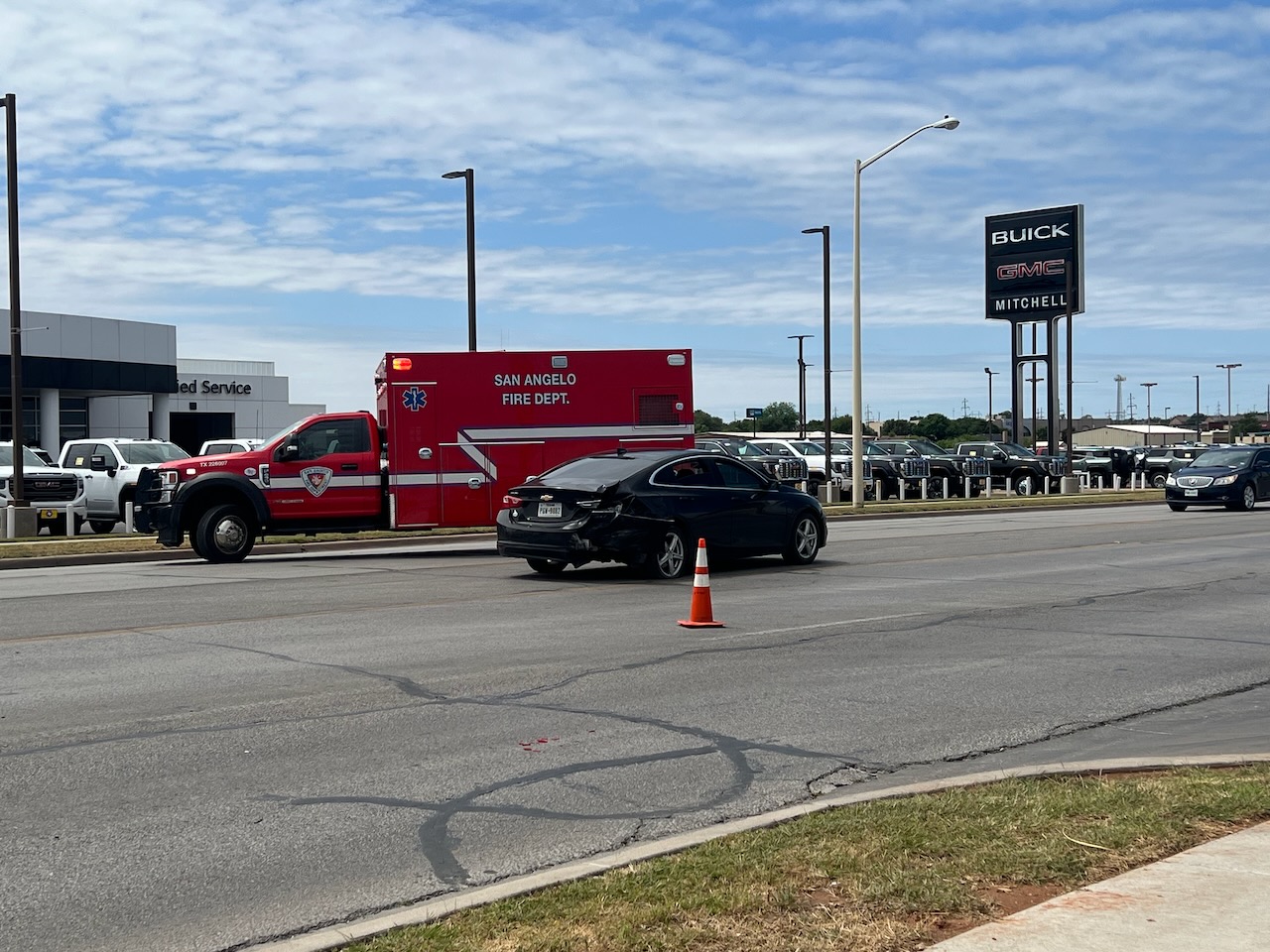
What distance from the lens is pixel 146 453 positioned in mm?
29281

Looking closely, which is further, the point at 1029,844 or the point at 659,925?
the point at 1029,844

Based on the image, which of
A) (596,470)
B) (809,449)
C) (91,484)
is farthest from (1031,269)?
(596,470)

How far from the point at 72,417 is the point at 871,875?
2491 inches

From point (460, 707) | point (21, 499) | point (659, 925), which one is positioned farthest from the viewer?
point (21, 499)

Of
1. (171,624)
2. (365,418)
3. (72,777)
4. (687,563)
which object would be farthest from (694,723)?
(365,418)

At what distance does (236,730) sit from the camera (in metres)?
7.99

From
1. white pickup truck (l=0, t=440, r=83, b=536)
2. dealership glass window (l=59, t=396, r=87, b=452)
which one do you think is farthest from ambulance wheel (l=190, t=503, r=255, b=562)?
dealership glass window (l=59, t=396, r=87, b=452)

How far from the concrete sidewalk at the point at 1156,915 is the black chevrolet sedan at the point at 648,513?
10611 millimetres

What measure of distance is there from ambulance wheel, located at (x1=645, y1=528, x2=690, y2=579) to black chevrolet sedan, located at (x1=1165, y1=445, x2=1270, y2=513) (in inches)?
866

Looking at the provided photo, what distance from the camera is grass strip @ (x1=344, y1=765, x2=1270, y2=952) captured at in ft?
14.8

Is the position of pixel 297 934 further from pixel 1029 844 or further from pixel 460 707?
pixel 460 707

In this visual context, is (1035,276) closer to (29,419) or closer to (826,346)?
(826,346)

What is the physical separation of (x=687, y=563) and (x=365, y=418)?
6.46m

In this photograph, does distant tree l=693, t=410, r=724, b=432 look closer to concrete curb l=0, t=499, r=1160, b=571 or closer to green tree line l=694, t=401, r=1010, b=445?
green tree line l=694, t=401, r=1010, b=445
